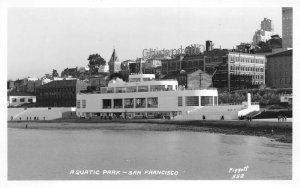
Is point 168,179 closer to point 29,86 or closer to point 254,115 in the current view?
point 254,115

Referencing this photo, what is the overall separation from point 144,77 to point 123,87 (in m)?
2.62

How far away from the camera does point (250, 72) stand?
69.9 meters

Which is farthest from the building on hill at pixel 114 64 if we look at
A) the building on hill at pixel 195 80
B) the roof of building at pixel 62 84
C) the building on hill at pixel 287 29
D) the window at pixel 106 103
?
the window at pixel 106 103

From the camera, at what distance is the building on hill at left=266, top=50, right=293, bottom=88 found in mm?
66625

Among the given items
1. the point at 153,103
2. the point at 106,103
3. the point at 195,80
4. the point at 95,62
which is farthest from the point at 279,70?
the point at 95,62

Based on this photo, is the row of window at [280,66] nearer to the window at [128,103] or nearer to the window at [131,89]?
the window at [131,89]

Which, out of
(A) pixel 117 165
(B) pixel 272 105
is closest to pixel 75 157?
(A) pixel 117 165

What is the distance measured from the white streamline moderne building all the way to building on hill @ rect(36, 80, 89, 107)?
10.1 m

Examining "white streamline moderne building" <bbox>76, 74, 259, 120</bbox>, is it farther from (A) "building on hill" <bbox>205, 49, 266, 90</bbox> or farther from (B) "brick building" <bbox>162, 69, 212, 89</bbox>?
(A) "building on hill" <bbox>205, 49, 266, 90</bbox>

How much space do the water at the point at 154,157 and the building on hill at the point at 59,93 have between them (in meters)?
40.3

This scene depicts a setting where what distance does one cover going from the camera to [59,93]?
252 ft

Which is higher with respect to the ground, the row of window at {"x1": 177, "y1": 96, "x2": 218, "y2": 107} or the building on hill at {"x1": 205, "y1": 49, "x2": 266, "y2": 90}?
the building on hill at {"x1": 205, "y1": 49, "x2": 266, "y2": 90}

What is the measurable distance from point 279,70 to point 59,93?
3080cm

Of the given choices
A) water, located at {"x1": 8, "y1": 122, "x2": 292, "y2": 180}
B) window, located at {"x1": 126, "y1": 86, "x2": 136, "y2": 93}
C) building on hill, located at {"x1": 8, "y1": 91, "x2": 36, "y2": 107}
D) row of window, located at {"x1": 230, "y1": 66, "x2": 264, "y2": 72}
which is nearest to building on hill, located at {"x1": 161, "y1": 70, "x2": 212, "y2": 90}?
row of window, located at {"x1": 230, "y1": 66, "x2": 264, "y2": 72}
